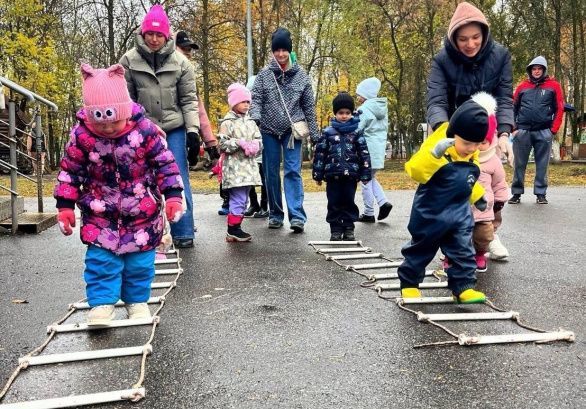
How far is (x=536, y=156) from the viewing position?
1065 centimetres

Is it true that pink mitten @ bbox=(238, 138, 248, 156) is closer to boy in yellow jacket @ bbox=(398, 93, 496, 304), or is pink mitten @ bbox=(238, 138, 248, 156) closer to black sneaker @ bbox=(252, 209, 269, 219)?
black sneaker @ bbox=(252, 209, 269, 219)

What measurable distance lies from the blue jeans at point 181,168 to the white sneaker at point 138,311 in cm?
235

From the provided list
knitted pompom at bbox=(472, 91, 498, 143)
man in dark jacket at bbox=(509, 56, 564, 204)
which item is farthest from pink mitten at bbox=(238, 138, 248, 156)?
man in dark jacket at bbox=(509, 56, 564, 204)

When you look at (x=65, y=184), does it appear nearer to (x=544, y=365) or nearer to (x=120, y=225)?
(x=120, y=225)

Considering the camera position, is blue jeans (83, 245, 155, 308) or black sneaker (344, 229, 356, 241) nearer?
blue jeans (83, 245, 155, 308)

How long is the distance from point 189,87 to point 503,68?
280 cm

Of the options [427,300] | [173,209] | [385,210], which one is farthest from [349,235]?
[173,209]

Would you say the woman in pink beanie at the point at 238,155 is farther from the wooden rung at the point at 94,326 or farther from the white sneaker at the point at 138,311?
the wooden rung at the point at 94,326

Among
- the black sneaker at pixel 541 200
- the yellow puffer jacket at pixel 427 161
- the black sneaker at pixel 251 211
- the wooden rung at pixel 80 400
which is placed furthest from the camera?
the black sneaker at pixel 541 200

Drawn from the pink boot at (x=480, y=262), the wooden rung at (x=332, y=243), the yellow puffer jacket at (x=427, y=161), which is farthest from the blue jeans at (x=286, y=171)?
the yellow puffer jacket at (x=427, y=161)

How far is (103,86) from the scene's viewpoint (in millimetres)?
3459

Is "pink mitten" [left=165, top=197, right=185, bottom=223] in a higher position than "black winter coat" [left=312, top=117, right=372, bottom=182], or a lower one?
lower

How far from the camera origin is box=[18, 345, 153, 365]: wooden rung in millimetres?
2910

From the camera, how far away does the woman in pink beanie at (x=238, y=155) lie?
6.70 metres
